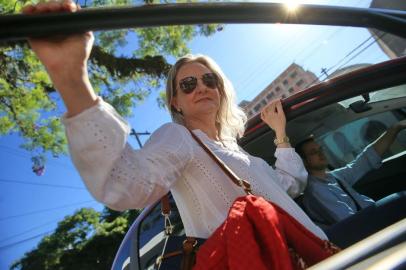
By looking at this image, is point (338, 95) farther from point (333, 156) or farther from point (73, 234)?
point (73, 234)

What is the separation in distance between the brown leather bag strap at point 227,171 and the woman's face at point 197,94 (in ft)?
0.82

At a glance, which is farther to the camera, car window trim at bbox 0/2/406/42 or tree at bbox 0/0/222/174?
tree at bbox 0/0/222/174

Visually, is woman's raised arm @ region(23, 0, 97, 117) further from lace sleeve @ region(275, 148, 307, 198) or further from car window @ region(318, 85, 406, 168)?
car window @ region(318, 85, 406, 168)

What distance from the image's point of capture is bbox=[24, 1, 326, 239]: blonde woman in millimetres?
780

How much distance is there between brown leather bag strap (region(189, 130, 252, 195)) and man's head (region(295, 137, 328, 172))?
5.74 feet

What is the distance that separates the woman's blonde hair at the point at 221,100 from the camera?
164cm

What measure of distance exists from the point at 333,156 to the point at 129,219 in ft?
69.9

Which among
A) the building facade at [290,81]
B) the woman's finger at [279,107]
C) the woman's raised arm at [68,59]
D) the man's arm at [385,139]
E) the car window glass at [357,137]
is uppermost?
the building facade at [290,81]

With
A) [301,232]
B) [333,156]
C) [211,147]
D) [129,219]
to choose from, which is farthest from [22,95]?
[129,219]

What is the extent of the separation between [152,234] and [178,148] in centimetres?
123

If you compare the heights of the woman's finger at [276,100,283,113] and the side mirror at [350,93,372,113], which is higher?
the woman's finger at [276,100,283,113]

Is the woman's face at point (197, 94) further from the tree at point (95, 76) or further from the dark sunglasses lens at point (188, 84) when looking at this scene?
the tree at point (95, 76)

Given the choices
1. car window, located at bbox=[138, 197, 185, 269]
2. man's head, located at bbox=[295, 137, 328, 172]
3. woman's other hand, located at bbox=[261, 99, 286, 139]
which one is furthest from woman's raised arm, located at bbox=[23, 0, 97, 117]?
man's head, located at bbox=[295, 137, 328, 172]

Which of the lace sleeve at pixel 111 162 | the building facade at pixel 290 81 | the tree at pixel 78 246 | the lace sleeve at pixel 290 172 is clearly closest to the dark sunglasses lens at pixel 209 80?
the lace sleeve at pixel 290 172
